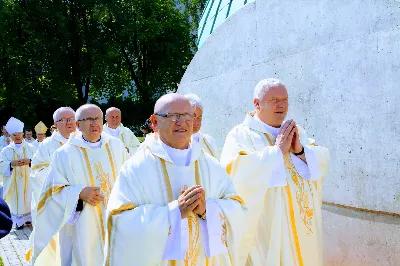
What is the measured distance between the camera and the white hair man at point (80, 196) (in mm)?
5406

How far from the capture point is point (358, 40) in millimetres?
4941

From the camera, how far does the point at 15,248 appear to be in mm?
8695

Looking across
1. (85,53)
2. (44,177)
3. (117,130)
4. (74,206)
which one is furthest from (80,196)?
(85,53)

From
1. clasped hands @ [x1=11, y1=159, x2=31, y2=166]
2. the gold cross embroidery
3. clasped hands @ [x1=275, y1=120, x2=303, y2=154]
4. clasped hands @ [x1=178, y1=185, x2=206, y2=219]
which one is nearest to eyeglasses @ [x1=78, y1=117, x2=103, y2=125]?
the gold cross embroidery

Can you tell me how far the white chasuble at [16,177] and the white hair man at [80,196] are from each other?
6147mm

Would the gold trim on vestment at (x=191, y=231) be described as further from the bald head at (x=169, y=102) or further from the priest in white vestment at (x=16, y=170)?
the priest in white vestment at (x=16, y=170)

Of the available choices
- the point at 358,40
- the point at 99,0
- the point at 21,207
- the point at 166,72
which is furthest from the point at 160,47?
the point at 358,40

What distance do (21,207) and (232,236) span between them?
8763mm

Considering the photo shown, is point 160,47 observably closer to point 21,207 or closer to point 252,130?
point 21,207

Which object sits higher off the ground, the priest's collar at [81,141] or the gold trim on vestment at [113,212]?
the priest's collar at [81,141]

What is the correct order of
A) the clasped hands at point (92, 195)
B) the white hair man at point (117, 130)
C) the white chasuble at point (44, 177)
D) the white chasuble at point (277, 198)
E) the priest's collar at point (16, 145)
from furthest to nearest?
the priest's collar at point (16, 145) → the white hair man at point (117, 130) → the white chasuble at point (44, 177) → the clasped hands at point (92, 195) → the white chasuble at point (277, 198)

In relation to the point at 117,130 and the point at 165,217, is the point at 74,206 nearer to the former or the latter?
the point at 165,217

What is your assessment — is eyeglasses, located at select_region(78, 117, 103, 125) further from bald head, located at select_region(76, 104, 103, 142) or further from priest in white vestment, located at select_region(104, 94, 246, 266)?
priest in white vestment, located at select_region(104, 94, 246, 266)

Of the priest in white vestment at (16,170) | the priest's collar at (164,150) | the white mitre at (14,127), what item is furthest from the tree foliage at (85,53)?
the priest's collar at (164,150)
